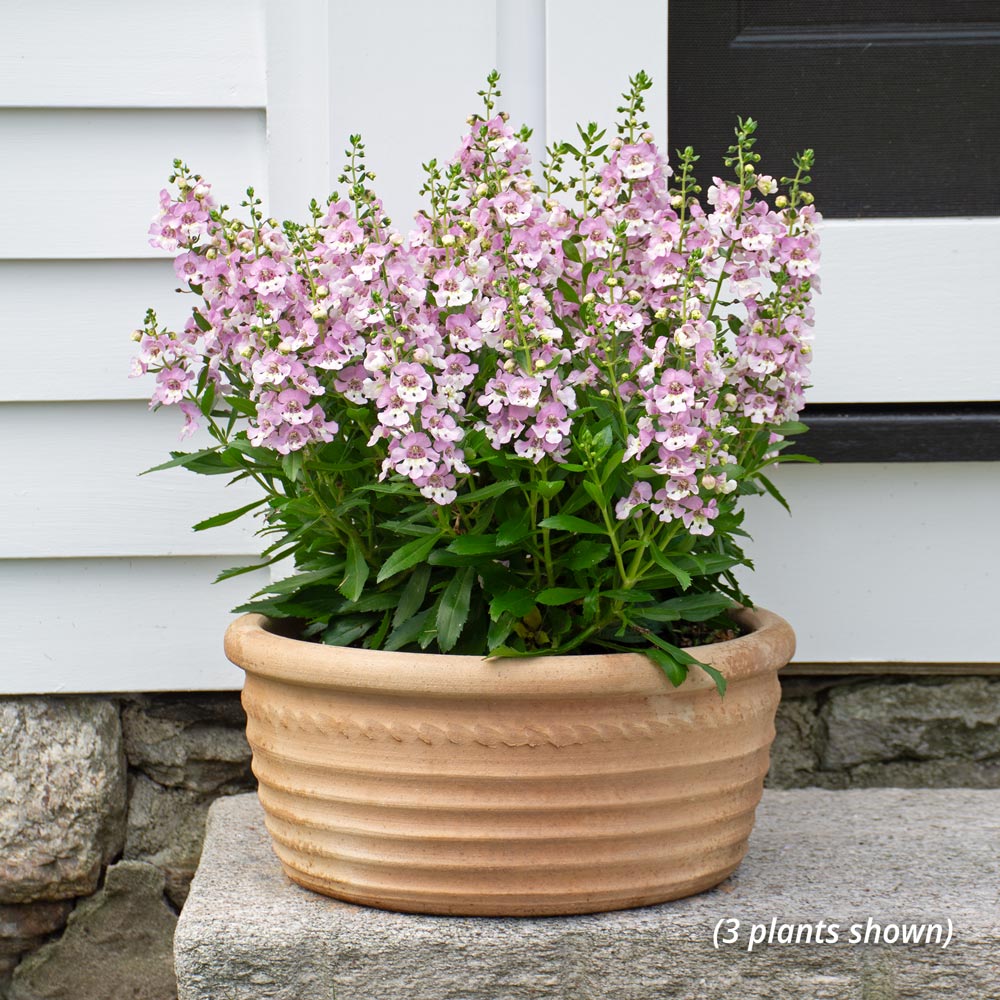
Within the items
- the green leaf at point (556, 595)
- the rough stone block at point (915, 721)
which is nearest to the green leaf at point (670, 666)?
the green leaf at point (556, 595)

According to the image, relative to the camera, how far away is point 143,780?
191 cm

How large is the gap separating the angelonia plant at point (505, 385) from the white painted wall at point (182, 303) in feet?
1.30

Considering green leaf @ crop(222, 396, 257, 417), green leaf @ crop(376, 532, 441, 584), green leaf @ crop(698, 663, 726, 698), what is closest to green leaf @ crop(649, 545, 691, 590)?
green leaf @ crop(698, 663, 726, 698)

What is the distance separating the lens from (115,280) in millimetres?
1792

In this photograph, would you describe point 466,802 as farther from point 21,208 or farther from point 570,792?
point 21,208

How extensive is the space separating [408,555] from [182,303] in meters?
0.71

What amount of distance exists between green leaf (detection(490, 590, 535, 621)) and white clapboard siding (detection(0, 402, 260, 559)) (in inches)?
25.7

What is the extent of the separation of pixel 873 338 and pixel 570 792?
35.1 inches

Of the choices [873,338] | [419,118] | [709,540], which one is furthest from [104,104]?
[873,338]

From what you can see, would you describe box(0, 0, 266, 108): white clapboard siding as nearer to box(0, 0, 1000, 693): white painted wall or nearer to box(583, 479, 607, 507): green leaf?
box(0, 0, 1000, 693): white painted wall

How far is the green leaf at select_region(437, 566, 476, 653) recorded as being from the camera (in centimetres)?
132

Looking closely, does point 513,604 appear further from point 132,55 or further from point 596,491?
point 132,55

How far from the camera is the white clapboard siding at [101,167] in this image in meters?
1.77

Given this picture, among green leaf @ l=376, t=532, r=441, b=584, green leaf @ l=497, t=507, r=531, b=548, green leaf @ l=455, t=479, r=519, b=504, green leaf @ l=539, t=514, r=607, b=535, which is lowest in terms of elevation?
green leaf @ l=376, t=532, r=441, b=584
